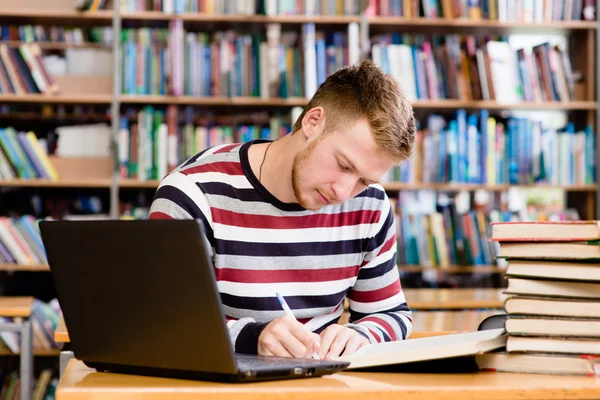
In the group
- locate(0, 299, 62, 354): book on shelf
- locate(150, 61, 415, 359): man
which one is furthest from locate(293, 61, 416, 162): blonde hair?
locate(0, 299, 62, 354): book on shelf

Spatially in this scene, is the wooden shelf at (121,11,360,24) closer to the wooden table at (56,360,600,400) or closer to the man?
the man

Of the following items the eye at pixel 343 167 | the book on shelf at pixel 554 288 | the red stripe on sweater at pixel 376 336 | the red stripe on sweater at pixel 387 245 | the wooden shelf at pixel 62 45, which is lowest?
the red stripe on sweater at pixel 376 336

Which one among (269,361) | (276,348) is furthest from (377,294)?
(269,361)

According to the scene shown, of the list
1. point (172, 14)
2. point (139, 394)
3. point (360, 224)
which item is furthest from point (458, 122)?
point (139, 394)

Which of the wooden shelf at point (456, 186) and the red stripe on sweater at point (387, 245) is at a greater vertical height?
the red stripe on sweater at point (387, 245)

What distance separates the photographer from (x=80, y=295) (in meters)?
1.09

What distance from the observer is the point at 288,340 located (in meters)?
1.17

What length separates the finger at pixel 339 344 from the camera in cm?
122

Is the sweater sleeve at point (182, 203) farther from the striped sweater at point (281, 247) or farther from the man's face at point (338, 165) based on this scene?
the man's face at point (338, 165)

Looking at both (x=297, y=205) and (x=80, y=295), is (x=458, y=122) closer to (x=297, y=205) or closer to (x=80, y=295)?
(x=297, y=205)

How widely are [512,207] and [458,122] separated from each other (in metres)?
0.50

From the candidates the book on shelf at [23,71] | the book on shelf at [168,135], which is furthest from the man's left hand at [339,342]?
the book on shelf at [23,71]

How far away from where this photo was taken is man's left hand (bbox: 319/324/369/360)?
122 centimetres

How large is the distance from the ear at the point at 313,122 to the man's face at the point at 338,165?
2 cm
